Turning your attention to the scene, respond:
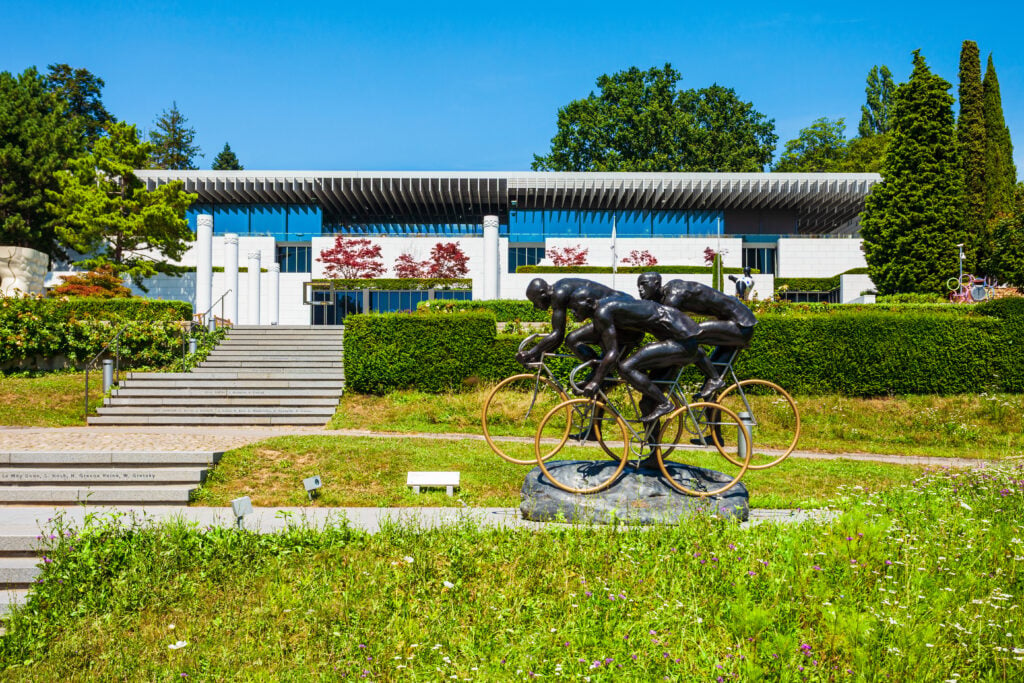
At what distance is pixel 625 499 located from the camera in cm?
738

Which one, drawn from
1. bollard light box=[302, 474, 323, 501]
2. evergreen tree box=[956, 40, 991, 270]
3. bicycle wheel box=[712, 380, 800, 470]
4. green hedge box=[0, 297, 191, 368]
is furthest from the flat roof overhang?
bollard light box=[302, 474, 323, 501]

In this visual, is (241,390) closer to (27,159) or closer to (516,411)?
(516,411)

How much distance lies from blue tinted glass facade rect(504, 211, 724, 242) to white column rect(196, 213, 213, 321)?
17233 millimetres

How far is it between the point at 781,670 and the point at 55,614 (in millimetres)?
5213

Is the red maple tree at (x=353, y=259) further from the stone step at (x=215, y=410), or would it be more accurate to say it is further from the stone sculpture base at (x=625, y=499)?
the stone sculpture base at (x=625, y=499)

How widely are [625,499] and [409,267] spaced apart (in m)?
28.7

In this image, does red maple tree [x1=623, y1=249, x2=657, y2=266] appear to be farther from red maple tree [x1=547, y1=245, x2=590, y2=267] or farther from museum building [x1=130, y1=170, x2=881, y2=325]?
red maple tree [x1=547, y1=245, x2=590, y2=267]

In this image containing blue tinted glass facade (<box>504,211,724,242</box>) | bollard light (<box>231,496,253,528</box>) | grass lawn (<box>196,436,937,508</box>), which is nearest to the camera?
bollard light (<box>231,496,253,528</box>)

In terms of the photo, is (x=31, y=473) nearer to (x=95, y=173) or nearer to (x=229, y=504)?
(x=229, y=504)

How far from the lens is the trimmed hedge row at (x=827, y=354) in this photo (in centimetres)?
1705

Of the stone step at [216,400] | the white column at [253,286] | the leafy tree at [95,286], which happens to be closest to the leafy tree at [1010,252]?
the stone step at [216,400]

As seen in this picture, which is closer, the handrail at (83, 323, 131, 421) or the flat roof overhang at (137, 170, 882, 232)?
the handrail at (83, 323, 131, 421)

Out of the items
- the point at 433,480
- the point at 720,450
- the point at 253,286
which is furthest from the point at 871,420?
the point at 253,286

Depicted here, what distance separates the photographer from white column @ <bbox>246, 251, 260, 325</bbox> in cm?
2944
